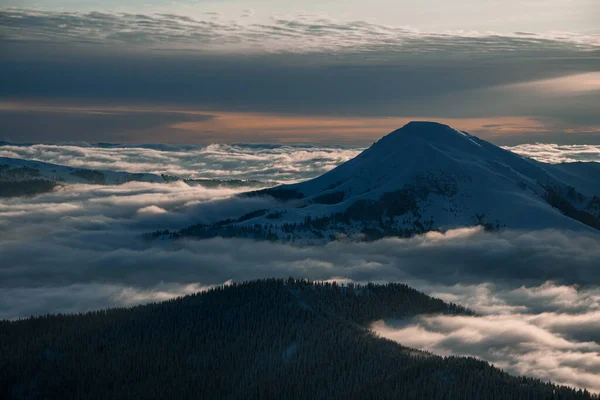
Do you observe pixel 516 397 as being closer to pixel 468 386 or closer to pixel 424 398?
pixel 468 386

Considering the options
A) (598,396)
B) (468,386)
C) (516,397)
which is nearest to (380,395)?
(468,386)

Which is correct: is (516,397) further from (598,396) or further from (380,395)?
(380,395)

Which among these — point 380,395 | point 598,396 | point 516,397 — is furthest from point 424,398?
point 598,396

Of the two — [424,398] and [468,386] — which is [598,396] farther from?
[424,398]

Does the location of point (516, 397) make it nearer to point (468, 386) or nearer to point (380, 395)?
point (468, 386)

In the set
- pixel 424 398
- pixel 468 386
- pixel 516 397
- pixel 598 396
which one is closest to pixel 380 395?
pixel 424 398

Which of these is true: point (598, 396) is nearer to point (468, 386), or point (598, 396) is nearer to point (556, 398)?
point (556, 398)
